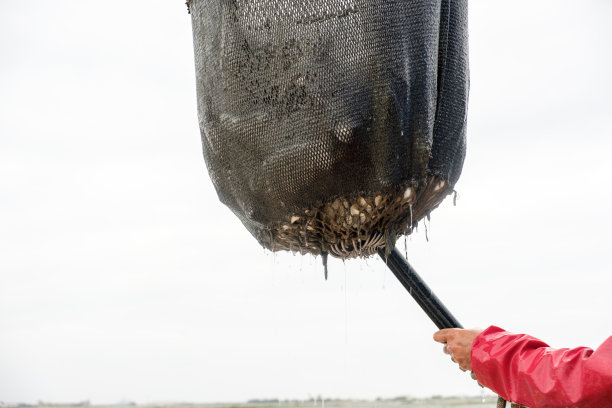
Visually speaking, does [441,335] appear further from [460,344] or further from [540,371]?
[540,371]

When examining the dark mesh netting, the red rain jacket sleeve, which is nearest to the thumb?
the red rain jacket sleeve

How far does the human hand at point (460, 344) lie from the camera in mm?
2543

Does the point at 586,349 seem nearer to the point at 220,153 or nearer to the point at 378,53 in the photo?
the point at 378,53

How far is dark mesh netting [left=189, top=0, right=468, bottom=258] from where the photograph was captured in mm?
2463

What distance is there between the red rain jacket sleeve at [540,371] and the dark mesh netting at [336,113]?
0.46m

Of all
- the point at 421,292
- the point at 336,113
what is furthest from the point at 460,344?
the point at 336,113

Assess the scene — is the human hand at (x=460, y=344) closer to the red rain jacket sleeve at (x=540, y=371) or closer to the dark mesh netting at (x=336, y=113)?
the red rain jacket sleeve at (x=540, y=371)

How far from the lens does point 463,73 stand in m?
2.72

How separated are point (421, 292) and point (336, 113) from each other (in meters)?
0.63

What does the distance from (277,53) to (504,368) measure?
1140 millimetres

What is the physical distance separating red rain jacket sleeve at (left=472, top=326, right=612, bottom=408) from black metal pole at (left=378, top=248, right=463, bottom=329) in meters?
0.16

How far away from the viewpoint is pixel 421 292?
264 cm

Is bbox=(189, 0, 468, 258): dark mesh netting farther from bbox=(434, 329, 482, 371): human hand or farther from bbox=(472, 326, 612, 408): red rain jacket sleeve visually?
bbox=(472, 326, 612, 408): red rain jacket sleeve

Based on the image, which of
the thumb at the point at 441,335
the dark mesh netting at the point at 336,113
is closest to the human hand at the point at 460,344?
the thumb at the point at 441,335
